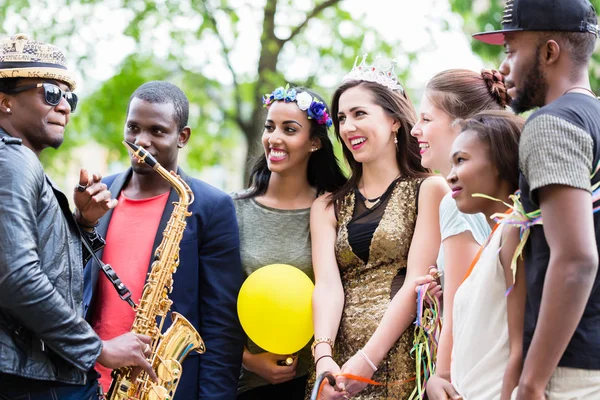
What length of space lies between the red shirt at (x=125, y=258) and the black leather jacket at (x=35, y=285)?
31.3 inches

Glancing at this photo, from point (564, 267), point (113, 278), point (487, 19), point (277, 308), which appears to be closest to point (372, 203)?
point (277, 308)

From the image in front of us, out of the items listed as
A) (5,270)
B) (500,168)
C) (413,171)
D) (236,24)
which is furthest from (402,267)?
(236,24)

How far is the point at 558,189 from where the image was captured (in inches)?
106

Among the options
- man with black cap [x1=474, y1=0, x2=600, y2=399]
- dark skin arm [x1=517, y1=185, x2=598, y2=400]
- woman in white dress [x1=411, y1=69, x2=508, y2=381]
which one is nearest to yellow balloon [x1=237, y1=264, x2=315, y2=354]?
woman in white dress [x1=411, y1=69, x2=508, y2=381]

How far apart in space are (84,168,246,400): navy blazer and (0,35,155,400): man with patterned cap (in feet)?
1.89

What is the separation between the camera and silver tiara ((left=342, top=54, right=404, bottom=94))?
4973mm

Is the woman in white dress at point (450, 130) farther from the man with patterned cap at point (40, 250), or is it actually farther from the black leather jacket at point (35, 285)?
the black leather jacket at point (35, 285)

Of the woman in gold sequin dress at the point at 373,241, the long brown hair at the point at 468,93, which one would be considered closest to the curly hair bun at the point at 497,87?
the long brown hair at the point at 468,93

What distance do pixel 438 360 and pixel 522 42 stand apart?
1.75m

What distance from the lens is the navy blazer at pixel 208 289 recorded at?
177 inches

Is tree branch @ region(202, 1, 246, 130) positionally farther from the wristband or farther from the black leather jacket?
the black leather jacket

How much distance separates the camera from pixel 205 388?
448cm

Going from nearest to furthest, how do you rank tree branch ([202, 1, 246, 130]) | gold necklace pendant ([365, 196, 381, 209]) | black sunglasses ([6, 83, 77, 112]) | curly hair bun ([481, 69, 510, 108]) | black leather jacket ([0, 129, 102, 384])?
black leather jacket ([0, 129, 102, 384])
black sunglasses ([6, 83, 77, 112])
curly hair bun ([481, 69, 510, 108])
gold necklace pendant ([365, 196, 381, 209])
tree branch ([202, 1, 246, 130])

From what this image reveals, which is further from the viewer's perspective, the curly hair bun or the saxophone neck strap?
the curly hair bun
